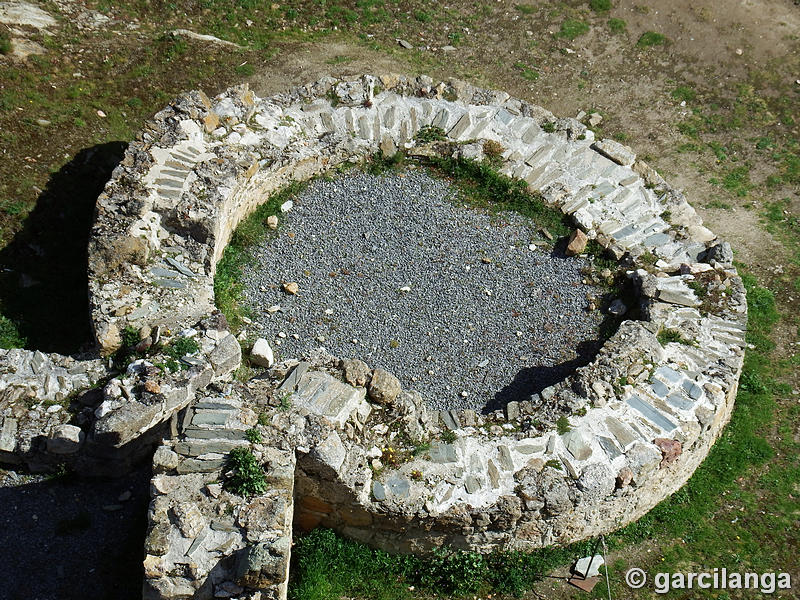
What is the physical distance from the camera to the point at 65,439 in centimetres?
1137

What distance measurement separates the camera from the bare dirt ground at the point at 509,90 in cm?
1398

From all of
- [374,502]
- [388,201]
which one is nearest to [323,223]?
[388,201]

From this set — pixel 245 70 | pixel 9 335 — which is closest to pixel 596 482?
pixel 9 335

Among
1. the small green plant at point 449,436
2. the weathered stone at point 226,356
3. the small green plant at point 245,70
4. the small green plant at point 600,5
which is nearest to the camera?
the small green plant at point 449,436

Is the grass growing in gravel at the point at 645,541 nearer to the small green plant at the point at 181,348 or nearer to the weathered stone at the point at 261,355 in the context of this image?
the weathered stone at the point at 261,355

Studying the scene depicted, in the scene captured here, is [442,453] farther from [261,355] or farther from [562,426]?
[261,355]

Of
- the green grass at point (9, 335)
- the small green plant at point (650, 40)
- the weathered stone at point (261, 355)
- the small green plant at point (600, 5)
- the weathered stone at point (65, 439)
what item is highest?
the small green plant at point (600, 5)

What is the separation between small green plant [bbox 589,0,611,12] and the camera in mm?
23094

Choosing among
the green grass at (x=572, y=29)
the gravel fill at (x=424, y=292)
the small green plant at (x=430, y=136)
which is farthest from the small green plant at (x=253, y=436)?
the green grass at (x=572, y=29)

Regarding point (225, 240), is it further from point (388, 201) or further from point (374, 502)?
point (374, 502)

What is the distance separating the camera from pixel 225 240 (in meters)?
15.5

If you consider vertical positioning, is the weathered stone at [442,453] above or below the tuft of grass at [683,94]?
below

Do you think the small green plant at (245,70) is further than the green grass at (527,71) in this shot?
No

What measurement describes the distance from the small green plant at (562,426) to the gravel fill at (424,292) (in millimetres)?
1576
